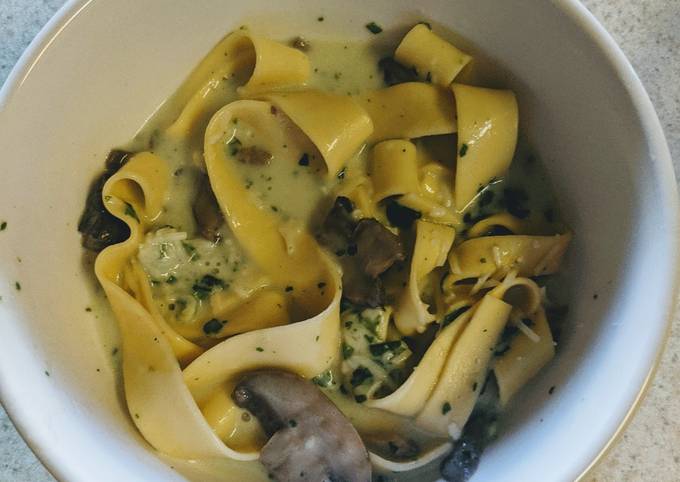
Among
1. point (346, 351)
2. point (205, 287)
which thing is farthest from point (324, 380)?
point (205, 287)

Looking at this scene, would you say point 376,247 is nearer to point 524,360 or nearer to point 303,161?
point 303,161

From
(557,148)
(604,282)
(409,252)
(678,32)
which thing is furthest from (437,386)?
(678,32)

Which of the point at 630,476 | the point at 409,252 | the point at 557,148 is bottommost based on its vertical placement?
the point at 630,476

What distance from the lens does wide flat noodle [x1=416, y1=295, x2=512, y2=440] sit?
5.71 ft

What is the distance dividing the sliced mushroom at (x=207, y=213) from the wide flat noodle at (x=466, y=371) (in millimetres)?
559

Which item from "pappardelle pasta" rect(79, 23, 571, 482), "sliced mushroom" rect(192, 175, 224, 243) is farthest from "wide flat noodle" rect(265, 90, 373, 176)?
"sliced mushroom" rect(192, 175, 224, 243)

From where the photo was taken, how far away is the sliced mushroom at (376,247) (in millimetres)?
1723

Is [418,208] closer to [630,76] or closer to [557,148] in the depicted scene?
[557,148]

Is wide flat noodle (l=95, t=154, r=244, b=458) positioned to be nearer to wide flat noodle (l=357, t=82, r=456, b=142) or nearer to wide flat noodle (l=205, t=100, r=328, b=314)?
wide flat noodle (l=205, t=100, r=328, b=314)

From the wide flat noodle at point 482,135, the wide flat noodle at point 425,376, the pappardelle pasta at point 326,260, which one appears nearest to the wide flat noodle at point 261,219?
the pappardelle pasta at point 326,260

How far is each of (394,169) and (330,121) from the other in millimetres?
165

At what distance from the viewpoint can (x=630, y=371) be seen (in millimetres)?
1435

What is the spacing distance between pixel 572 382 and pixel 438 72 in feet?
2.20

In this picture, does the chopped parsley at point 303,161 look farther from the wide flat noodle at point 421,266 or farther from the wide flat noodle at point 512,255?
the wide flat noodle at point 512,255
